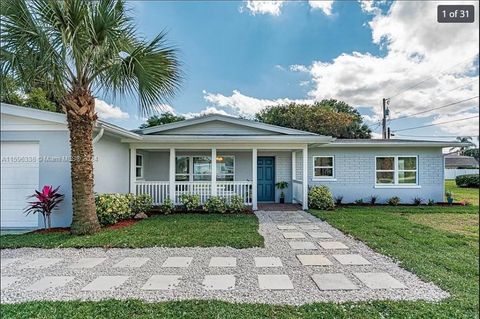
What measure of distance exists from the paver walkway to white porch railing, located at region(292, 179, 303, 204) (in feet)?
17.2

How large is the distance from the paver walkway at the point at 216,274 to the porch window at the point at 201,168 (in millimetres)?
7131

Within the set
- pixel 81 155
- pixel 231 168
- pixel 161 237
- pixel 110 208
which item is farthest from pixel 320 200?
pixel 81 155

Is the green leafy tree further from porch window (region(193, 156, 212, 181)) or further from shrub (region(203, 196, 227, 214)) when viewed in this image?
shrub (region(203, 196, 227, 214))

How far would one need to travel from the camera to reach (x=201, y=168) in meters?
12.8

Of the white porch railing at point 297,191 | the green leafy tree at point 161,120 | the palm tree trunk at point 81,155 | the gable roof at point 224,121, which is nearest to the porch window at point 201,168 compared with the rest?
the gable roof at point 224,121

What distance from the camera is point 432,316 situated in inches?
118

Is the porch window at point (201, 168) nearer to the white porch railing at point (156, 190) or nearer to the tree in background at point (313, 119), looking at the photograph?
the white porch railing at point (156, 190)

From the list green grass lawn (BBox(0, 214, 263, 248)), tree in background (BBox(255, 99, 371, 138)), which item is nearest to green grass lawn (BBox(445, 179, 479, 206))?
tree in background (BBox(255, 99, 371, 138))

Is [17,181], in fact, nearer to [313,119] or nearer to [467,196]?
[467,196]

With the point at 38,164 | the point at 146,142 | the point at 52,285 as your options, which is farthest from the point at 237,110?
the point at 52,285

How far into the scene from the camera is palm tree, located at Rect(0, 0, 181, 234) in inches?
213

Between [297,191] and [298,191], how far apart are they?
22cm

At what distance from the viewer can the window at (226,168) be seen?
12.9 m

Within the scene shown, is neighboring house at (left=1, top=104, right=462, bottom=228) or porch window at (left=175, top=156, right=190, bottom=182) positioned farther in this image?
porch window at (left=175, top=156, right=190, bottom=182)
